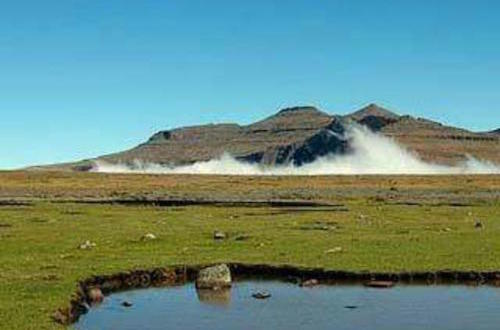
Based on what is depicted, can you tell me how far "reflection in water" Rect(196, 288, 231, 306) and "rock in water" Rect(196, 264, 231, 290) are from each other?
0.50 m

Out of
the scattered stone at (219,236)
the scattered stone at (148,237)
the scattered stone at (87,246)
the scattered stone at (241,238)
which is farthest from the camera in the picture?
the scattered stone at (219,236)

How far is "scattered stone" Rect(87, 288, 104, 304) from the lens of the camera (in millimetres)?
36000

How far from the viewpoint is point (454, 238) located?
52562 millimetres

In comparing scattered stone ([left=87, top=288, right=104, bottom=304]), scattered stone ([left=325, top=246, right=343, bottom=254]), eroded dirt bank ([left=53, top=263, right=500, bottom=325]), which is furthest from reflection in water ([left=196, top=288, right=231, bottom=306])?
scattered stone ([left=325, top=246, right=343, bottom=254])

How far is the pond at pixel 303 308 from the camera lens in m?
31.3

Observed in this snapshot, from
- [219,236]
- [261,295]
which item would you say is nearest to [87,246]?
[219,236]

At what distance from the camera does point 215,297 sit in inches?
1462

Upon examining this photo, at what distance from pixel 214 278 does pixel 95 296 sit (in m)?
5.89

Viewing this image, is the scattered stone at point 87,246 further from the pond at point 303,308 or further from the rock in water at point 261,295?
the rock in water at point 261,295

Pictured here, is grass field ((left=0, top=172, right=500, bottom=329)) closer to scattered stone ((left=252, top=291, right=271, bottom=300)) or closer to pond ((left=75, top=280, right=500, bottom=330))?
pond ((left=75, top=280, right=500, bottom=330))

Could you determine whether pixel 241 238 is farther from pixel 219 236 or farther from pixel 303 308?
pixel 303 308

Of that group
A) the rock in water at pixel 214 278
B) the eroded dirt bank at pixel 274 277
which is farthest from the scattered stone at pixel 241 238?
the rock in water at pixel 214 278

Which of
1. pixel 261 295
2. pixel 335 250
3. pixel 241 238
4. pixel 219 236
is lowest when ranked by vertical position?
pixel 261 295

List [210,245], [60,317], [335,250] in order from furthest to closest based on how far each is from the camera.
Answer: [210,245], [335,250], [60,317]
